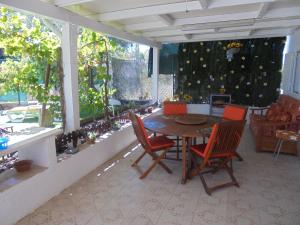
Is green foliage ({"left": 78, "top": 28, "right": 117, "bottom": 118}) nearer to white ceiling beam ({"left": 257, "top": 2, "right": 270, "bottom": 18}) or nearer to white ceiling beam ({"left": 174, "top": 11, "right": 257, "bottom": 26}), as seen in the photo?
white ceiling beam ({"left": 174, "top": 11, "right": 257, "bottom": 26})

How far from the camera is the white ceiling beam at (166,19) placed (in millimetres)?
3457

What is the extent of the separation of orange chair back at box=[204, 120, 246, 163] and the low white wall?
162 cm

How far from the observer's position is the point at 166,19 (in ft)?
11.7

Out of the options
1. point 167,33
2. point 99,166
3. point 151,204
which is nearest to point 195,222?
point 151,204

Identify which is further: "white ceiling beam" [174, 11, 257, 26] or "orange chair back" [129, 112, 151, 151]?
"white ceiling beam" [174, 11, 257, 26]

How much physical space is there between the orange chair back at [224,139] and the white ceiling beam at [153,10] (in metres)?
1.53

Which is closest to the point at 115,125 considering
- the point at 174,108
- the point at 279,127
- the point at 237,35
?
the point at 174,108

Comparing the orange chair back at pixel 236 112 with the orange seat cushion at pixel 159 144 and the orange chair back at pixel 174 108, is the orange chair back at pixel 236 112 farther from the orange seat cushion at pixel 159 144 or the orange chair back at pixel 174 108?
the orange seat cushion at pixel 159 144

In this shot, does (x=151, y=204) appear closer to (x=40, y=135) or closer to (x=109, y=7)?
(x=40, y=135)

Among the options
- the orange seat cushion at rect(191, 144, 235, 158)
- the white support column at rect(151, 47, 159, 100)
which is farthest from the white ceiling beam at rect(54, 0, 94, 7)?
the white support column at rect(151, 47, 159, 100)

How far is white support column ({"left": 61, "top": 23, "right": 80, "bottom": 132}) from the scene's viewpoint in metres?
2.97

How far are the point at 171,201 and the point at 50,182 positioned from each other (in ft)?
4.46

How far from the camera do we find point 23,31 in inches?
113

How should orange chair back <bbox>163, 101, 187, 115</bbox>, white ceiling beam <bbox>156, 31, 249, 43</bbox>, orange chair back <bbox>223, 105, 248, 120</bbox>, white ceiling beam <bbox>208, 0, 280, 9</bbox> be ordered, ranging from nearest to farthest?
white ceiling beam <bbox>208, 0, 280, 9</bbox>
orange chair back <bbox>223, 105, 248, 120</bbox>
orange chair back <bbox>163, 101, 187, 115</bbox>
white ceiling beam <bbox>156, 31, 249, 43</bbox>
